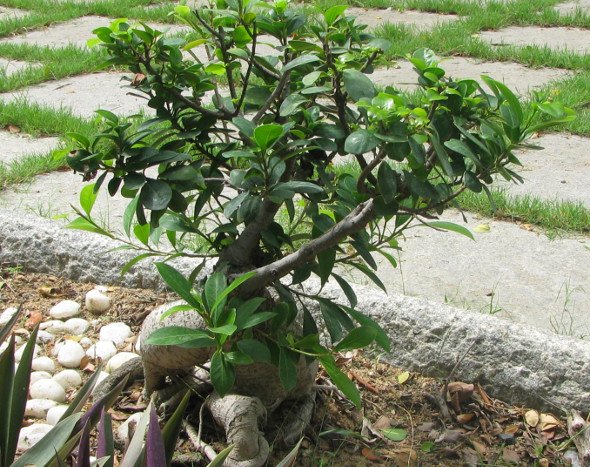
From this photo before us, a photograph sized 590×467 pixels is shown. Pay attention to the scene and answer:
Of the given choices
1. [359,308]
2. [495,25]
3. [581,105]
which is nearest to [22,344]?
[359,308]

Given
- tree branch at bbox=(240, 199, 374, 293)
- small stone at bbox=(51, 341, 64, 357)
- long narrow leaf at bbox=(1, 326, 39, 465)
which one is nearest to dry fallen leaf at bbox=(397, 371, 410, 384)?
tree branch at bbox=(240, 199, 374, 293)

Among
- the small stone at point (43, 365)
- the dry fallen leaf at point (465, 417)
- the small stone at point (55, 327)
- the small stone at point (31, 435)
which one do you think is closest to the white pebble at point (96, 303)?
the small stone at point (55, 327)

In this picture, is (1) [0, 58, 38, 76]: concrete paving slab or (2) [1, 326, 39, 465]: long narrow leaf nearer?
(2) [1, 326, 39, 465]: long narrow leaf

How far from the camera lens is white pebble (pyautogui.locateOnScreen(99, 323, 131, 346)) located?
3.09 metres

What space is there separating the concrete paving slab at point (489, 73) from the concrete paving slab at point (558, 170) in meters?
0.74

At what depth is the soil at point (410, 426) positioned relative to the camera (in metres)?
2.52

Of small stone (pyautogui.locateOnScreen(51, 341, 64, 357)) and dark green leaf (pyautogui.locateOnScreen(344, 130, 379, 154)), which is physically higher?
dark green leaf (pyautogui.locateOnScreen(344, 130, 379, 154))

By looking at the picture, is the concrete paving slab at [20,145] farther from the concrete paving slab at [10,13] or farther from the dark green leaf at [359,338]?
the concrete paving slab at [10,13]

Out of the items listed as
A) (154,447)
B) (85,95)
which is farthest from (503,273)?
(85,95)

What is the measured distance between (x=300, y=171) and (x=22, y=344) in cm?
143

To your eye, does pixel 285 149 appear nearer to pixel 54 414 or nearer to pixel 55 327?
pixel 54 414

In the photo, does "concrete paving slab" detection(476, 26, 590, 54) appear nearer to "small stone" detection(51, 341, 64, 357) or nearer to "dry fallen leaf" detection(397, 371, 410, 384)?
"dry fallen leaf" detection(397, 371, 410, 384)

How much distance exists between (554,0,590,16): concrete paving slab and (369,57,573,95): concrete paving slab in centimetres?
138

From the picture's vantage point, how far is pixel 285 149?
2.01 meters
